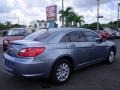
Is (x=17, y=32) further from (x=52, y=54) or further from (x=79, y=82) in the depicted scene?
(x=52, y=54)

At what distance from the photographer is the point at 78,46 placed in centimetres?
674

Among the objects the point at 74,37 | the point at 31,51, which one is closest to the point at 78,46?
the point at 74,37

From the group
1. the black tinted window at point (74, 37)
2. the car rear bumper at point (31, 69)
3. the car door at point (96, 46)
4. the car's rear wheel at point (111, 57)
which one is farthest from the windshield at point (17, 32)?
the car rear bumper at point (31, 69)

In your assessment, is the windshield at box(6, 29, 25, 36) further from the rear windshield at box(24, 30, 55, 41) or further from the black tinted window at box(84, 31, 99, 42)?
the rear windshield at box(24, 30, 55, 41)

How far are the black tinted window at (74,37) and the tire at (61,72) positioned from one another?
2.13 feet

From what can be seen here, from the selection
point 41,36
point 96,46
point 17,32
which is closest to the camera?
point 41,36

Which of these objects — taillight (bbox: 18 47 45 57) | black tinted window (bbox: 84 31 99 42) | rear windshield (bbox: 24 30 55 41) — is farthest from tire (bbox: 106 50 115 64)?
taillight (bbox: 18 47 45 57)

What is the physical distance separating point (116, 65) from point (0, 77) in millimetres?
4473

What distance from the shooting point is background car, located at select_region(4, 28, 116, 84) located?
561 cm

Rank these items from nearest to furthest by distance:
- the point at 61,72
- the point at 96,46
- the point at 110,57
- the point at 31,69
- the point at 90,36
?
the point at 31,69, the point at 61,72, the point at 90,36, the point at 96,46, the point at 110,57

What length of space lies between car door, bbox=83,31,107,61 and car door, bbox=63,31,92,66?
9.6 inches

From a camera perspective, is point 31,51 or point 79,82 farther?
point 79,82

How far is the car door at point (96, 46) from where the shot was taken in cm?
747

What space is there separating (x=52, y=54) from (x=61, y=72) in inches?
27.0
